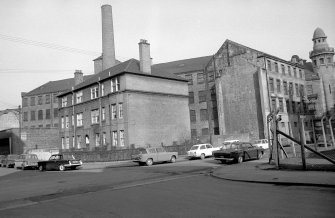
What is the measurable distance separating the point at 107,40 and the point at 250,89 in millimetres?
24005

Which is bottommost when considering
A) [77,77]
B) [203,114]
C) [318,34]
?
[203,114]

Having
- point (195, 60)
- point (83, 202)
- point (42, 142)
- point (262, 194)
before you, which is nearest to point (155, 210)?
point (83, 202)

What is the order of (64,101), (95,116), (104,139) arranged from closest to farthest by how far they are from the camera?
(104,139) < (95,116) < (64,101)

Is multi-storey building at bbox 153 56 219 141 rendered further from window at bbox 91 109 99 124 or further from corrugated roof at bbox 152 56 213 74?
window at bbox 91 109 99 124

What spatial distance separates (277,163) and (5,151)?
5479cm

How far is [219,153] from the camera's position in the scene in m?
23.6

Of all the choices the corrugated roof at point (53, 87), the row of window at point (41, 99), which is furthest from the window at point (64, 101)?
the row of window at point (41, 99)

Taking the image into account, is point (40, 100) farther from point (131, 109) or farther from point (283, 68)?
point (283, 68)

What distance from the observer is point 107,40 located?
48.8 metres

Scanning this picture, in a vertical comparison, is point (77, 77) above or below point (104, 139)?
above

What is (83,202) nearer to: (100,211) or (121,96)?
(100,211)

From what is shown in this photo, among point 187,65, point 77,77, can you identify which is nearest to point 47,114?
point 77,77

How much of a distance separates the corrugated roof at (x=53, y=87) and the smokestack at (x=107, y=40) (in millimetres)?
36526

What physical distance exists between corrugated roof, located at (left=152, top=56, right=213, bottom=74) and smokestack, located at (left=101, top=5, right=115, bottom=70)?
2197 cm
